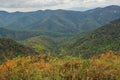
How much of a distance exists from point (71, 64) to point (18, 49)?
A: 4482 inches

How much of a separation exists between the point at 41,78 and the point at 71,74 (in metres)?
3.47

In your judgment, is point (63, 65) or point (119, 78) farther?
point (63, 65)

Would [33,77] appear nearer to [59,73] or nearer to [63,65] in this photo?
[59,73]

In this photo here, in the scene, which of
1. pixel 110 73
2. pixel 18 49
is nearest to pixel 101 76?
pixel 110 73

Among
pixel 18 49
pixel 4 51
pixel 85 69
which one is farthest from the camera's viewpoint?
pixel 18 49

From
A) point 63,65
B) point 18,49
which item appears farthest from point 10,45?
point 63,65

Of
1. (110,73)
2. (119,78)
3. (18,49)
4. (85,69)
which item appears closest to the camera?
(119,78)

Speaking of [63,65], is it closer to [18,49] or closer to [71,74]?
[71,74]

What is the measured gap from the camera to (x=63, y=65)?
113 ft

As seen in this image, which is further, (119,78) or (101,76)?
(101,76)

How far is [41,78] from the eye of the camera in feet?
93.2

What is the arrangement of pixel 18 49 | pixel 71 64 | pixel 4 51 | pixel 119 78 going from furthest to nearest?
pixel 18 49 < pixel 4 51 < pixel 71 64 < pixel 119 78

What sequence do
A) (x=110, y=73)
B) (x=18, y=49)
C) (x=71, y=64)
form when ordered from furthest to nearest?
1. (x=18, y=49)
2. (x=71, y=64)
3. (x=110, y=73)

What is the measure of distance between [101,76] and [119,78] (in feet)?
8.19
